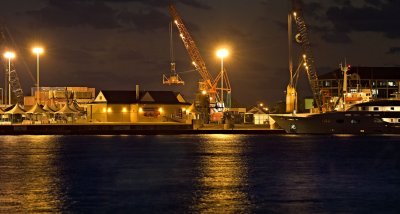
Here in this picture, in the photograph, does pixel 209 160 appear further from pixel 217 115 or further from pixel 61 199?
pixel 217 115

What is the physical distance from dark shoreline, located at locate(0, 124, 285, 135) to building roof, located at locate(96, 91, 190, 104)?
1291 cm

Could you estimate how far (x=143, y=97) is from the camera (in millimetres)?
154000

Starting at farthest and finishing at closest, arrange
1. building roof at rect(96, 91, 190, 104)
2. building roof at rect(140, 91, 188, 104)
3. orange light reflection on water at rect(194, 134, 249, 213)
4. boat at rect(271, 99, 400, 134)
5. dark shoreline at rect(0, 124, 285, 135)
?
1. building roof at rect(140, 91, 188, 104)
2. building roof at rect(96, 91, 190, 104)
3. dark shoreline at rect(0, 124, 285, 135)
4. boat at rect(271, 99, 400, 134)
5. orange light reflection on water at rect(194, 134, 249, 213)

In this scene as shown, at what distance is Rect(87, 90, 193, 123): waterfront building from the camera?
Answer: 15075 centimetres

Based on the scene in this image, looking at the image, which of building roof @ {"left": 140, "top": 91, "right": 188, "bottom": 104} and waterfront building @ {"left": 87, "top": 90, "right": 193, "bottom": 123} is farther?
building roof @ {"left": 140, "top": 91, "right": 188, "bottom": 104}

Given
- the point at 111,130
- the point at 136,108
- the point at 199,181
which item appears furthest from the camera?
the point at 136,108

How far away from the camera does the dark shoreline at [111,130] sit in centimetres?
13675

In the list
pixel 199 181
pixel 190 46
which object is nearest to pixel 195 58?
pixel 190 46

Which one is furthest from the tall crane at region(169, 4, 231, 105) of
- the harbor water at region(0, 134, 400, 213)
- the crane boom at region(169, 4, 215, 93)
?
the harbor water at region(0, 134, 400, 213)

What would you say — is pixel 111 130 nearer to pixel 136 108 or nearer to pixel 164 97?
pixel 136 108

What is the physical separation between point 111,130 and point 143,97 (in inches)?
695

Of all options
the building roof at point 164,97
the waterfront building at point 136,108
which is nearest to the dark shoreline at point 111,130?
the waterfront building at point 136,108

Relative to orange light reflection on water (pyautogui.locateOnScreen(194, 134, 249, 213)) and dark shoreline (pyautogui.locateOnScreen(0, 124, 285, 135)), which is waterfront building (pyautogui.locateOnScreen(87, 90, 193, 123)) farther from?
orange light reflection on water (pyautogui.locateOnScreen(194, 134, 249, 213))

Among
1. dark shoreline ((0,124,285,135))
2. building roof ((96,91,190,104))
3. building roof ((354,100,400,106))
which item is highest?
building roof ((96,91,190,104))
